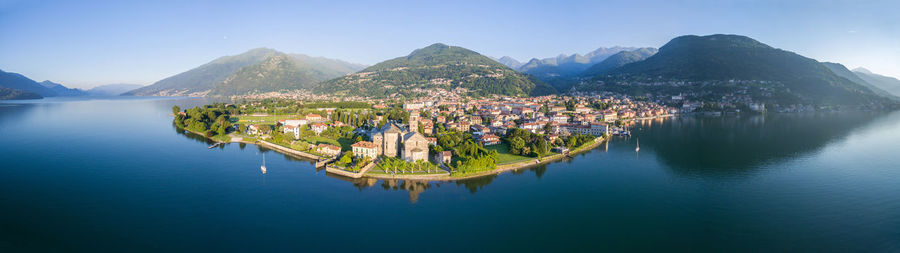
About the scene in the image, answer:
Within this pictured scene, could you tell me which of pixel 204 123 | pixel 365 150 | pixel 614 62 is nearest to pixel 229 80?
pixel 204 123

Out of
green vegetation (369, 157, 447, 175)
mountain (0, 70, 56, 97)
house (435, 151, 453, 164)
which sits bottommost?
green vegetation (369, 157, 447, 175)


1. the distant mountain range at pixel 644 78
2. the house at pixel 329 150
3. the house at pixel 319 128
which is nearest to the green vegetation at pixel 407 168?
the house at pixel 329 150

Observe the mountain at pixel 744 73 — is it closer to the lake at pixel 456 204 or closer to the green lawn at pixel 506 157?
the lake at pixel 456 204

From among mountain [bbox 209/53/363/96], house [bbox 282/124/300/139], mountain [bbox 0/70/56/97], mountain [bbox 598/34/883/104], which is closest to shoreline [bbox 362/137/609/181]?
house [bbox 282/124/300/139]

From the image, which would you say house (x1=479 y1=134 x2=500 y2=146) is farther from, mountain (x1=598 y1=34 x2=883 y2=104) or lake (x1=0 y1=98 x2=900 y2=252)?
mountain (x1=598 y1=34 x2=883 y2=104)

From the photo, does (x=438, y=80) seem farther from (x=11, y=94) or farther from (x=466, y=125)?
(x=11, y=94)

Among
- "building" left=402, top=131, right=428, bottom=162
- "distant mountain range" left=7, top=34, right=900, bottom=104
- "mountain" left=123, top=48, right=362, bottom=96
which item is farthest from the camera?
"mountain" left=123, top=48, right=362, bottom=96
